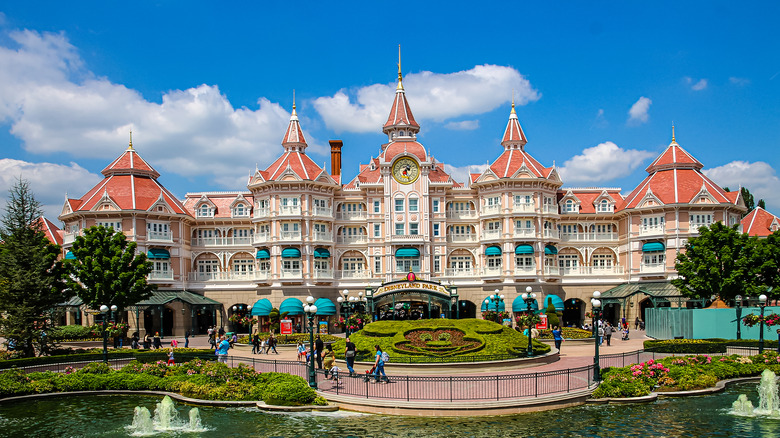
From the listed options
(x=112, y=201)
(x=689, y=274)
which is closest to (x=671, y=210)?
(x=689, y=274)

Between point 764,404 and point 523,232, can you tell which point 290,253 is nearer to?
point 523,232

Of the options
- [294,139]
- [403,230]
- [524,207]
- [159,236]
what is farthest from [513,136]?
[159,236]

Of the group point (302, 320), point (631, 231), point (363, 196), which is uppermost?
point (363, 196)

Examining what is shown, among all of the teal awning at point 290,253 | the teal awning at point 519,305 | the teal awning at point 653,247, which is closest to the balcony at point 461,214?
the teal awning at point 519,305

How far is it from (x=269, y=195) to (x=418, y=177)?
593 inches

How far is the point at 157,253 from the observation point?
62.3 metres

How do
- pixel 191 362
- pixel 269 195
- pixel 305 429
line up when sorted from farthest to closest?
pixel 269 195 → pixel 191 362 → pixel 305 429

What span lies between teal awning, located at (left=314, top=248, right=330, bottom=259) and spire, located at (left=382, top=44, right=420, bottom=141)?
14190 mm

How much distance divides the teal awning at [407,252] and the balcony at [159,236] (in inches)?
876

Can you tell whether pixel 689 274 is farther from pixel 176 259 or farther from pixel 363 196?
pixel 176 259

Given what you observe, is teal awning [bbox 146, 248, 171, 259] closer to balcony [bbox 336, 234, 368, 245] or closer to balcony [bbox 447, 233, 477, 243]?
balcony [bbox 336, 234, 368, 245]

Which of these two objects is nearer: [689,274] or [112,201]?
[689,274]

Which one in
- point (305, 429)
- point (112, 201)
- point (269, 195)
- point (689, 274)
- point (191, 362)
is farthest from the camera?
point (269, 195)

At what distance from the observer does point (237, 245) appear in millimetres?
67875
